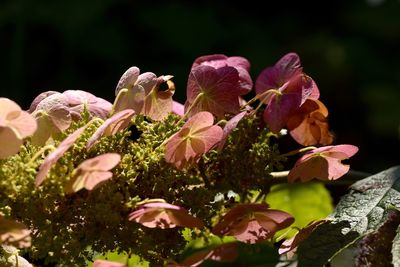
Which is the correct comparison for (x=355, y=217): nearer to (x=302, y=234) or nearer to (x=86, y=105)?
(x=302, y=234)

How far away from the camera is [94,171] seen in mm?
423

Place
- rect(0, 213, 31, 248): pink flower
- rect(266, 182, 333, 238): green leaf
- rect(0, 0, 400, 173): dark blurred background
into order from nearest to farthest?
1. rect(0, 213, 31, 248): pink flower
2. rect(266, 182, 333, 238): green leaf
3. rect(0, 0, 400, 173): dark blurred background

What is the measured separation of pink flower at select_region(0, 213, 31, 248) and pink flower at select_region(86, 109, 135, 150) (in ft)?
0.23

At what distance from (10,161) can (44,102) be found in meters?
0.06

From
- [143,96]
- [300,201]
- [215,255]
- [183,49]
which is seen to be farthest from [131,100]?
[183,49]

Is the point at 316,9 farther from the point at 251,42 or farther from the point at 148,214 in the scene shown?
the point at 148,214

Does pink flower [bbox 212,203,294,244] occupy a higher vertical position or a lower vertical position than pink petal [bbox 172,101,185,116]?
lower

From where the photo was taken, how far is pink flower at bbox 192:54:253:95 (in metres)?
0.56

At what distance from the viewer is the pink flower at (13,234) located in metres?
0.40

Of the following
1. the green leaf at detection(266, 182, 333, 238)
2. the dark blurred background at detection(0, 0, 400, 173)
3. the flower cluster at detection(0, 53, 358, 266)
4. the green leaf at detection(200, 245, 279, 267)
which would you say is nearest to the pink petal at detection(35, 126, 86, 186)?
the flower cluster at detection(0, 53, 358, 266)

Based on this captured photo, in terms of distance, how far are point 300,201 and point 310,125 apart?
23cm

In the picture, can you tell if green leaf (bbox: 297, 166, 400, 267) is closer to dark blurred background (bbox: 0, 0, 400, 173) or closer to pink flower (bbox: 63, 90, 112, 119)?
pink flower (bbox: 63, 90, 112, 119)

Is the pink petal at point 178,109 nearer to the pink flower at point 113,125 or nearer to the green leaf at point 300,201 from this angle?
the pink flower at point 113,125

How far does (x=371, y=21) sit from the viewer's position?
13.4ft
